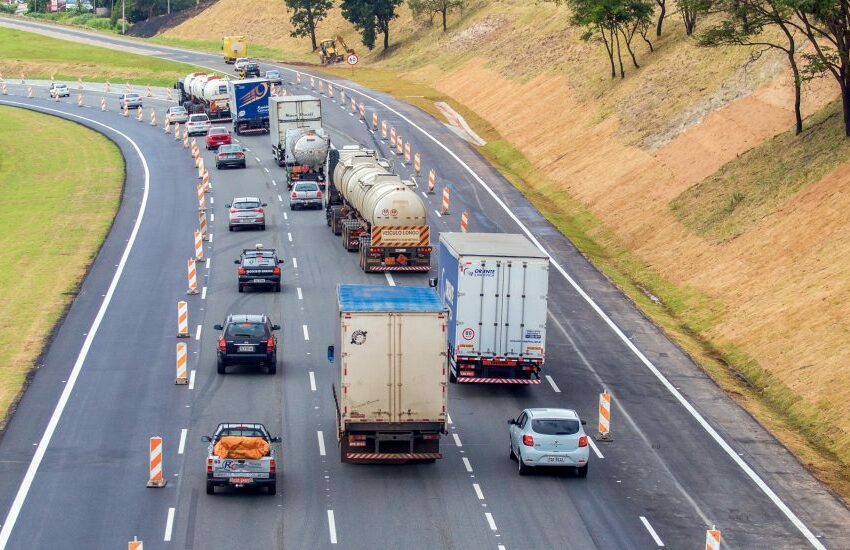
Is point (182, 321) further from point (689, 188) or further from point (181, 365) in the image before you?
point (689, 188)

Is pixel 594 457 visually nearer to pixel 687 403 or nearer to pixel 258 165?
pixel 687 403

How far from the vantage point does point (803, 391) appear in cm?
4131

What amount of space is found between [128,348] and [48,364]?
278cm

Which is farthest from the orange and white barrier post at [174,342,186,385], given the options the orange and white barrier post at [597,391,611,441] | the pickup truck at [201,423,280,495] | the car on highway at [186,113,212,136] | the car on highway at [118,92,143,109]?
the car on highway at [118,92,143,109]

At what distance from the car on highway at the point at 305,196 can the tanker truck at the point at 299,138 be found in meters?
1.59

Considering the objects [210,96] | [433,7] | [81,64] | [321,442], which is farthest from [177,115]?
[321,442]

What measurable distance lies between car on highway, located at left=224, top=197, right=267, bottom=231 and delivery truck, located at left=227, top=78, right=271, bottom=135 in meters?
31.5

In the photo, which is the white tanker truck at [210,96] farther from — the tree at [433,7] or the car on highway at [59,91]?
the tree at [433,7]

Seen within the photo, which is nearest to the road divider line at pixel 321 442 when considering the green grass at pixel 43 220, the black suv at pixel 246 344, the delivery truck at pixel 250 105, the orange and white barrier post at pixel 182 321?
the black suv at pixel 246 344

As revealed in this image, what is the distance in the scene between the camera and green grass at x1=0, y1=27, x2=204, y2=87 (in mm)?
149875

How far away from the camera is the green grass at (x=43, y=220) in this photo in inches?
1897

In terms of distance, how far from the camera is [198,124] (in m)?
101

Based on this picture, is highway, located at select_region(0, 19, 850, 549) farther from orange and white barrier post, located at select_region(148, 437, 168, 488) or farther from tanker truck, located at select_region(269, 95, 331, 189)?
tanker truck, located at select_region(269, 95, 331, 189)

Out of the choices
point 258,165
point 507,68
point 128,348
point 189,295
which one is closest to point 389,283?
point 189,295
